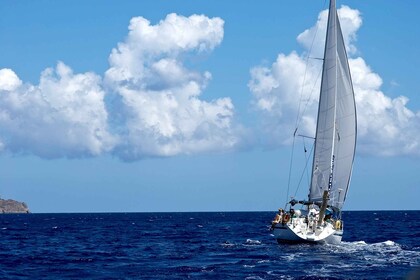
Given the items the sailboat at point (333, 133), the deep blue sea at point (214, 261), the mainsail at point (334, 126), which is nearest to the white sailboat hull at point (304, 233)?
the deep blue sea at point (214, 261)

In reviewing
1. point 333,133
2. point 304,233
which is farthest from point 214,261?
point 333,133

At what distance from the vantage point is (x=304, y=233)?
54000 mm

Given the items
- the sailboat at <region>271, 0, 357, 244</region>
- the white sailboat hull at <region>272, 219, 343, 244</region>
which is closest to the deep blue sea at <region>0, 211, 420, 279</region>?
the white sailboat hull at <region>272, 219, 343, 244</region>

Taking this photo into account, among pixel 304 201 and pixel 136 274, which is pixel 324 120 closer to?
pixel 304 201

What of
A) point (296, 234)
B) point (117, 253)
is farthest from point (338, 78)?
point (117, 253)

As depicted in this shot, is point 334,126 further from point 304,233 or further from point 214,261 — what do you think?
point 214,261

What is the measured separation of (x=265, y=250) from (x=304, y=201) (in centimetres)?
956

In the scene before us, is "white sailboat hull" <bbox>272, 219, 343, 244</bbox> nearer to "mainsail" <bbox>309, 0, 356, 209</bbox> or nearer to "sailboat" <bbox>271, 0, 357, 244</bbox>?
"sailboat" <bbox>271, 0, 357, 244</bbox>

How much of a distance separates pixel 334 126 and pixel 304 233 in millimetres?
11102

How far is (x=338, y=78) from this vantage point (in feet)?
200

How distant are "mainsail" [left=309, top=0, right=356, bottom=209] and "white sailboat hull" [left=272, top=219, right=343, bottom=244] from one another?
17.9ft

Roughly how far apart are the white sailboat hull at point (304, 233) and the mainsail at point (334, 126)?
547cm

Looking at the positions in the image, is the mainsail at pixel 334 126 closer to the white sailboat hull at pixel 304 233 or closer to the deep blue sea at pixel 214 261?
the white sailboat hull at pixel 304 233

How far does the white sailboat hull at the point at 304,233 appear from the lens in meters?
53.9
